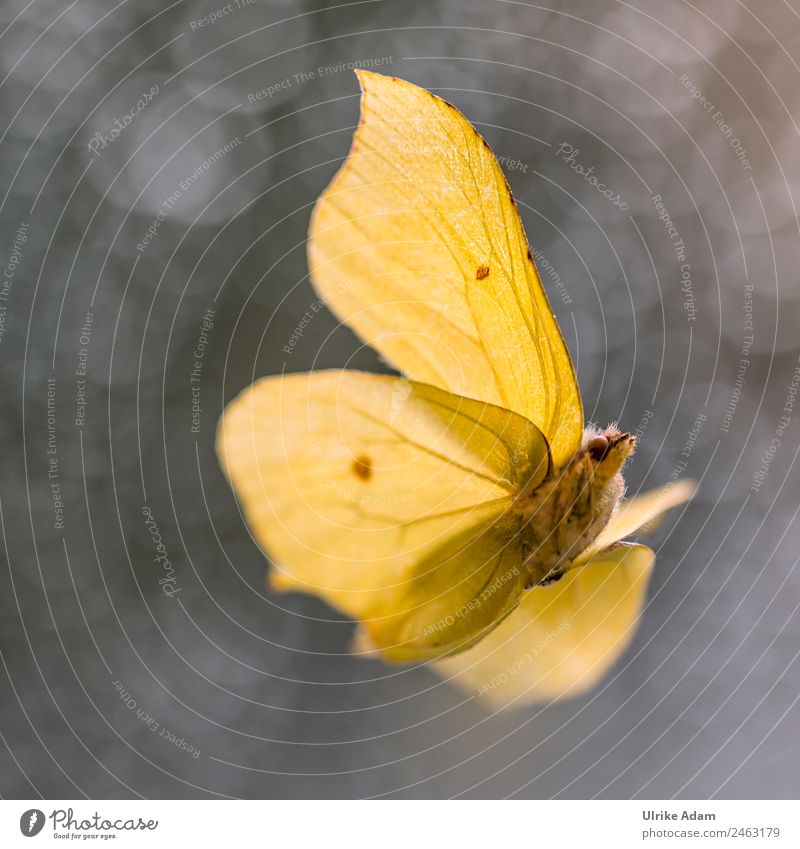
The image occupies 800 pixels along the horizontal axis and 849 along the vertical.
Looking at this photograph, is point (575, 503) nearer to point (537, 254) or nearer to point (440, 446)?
point (440, 446)

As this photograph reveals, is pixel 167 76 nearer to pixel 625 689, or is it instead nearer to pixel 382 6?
pixel 382 6

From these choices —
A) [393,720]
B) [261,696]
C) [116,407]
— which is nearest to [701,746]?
[393,720]

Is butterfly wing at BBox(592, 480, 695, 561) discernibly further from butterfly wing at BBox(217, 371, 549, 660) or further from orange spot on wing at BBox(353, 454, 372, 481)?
orange spot on wing at BBox(353, 454, 372, 481)

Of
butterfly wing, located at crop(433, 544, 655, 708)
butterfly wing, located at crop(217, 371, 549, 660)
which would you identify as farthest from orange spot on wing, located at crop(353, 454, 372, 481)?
butterfly wing, located at crop(433, 544, 655, 708)

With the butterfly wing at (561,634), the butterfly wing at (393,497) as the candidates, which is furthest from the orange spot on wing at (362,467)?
the butterfly wing at (561,634)

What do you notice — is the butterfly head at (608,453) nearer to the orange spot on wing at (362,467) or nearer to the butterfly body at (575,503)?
the butterfly body at (575,503)

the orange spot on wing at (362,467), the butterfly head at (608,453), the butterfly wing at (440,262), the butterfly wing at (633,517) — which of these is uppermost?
the butterfly wing at (440,262)

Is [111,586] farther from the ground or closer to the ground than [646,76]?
closer to the ground
